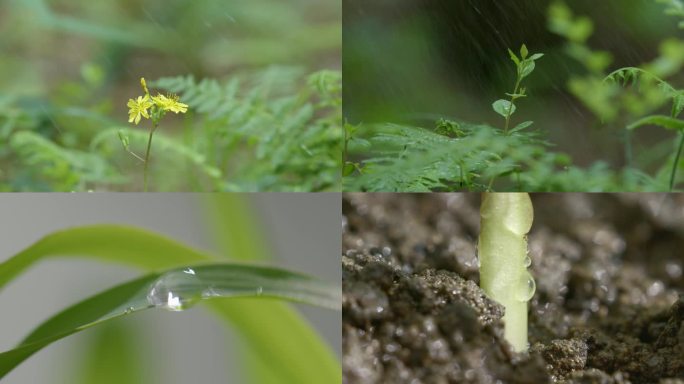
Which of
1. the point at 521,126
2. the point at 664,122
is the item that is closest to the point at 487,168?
the point at 521,126

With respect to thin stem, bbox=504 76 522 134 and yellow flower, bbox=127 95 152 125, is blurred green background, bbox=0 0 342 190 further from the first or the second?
thin stem, bbox=504 76 522 134

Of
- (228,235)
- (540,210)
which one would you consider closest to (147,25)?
(228,235)

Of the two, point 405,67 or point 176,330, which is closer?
point 405,67

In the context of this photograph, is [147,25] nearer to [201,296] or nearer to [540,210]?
[201,296]

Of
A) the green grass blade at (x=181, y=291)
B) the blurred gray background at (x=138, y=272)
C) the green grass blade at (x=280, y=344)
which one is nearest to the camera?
the green grass blade at (x=181, y=291)

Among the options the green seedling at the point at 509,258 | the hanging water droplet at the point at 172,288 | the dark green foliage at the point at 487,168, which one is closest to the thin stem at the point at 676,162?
the dark green foliage at the point at 487,168

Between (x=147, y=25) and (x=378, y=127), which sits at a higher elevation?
(x=147, y=25)

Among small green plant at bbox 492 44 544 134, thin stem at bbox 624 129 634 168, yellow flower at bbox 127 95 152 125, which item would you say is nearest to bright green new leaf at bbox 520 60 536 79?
small green plant at bbox 492 44 544 134

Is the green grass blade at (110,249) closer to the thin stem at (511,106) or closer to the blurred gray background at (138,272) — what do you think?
the blurred gray background at (138,272)
